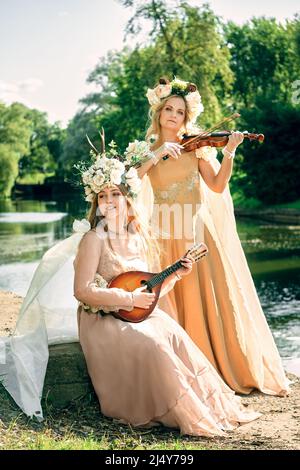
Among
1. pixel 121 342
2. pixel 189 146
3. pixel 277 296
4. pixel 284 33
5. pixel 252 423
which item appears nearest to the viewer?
pixel 121 342

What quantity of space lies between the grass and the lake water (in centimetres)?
170

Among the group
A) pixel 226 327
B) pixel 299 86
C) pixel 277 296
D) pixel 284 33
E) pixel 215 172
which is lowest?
pixel 277 296

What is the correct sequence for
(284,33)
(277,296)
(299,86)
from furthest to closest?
(284,33) → (299,86) → (277,296)

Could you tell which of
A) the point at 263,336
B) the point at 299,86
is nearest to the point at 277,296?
the point at 263,336

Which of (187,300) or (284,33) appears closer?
(187,300)

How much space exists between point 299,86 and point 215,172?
1320 inches

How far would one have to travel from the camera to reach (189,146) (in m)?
5.89

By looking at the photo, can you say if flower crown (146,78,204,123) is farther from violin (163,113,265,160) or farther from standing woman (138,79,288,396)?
violin (163,113,265,160)

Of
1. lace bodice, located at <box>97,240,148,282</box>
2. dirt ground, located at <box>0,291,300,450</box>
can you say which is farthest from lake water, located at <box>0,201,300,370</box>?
dirt ground, located at <box>0,291,300,450</box>

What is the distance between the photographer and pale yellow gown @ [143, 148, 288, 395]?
5.93 metres

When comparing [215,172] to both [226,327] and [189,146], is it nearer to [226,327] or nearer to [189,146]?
[189,146]

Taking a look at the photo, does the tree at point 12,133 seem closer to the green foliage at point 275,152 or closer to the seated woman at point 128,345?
the green foliage at point 275,152

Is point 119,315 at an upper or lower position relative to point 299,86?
lower

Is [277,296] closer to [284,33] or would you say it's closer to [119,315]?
[119,315]
